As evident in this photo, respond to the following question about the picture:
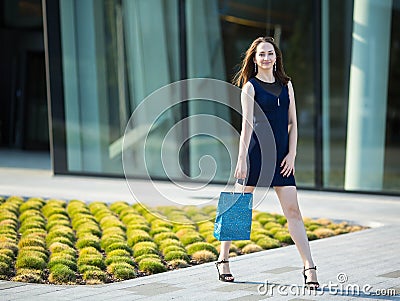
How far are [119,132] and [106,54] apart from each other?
128 cm

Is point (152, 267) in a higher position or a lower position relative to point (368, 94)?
lower

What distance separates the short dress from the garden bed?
1.29 m

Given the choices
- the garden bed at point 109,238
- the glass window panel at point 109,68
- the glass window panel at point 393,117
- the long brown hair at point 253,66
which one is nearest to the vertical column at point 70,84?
the glass window panel at point 109,68

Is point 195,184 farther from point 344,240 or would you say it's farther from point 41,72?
point 41,72

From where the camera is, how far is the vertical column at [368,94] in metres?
11.3

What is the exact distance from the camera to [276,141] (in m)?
5.86

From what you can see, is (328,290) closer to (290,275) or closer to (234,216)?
(290,275)

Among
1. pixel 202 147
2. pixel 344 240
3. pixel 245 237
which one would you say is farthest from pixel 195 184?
pixel 245 237

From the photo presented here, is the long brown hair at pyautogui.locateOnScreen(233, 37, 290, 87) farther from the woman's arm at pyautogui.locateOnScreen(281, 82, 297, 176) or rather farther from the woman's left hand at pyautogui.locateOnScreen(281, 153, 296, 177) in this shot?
the woman's left hand at pyautogui.locateOnScreen(281, 153, 296, 177)

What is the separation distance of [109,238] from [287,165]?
246cm

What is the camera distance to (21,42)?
2142 centimetres

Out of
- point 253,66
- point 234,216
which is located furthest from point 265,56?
point 234,216

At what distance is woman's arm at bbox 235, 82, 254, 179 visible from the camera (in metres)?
5.82

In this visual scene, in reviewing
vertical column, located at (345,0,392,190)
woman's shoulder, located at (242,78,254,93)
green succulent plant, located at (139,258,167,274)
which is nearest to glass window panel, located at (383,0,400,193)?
vertical column, located at (345,0,392,190)
